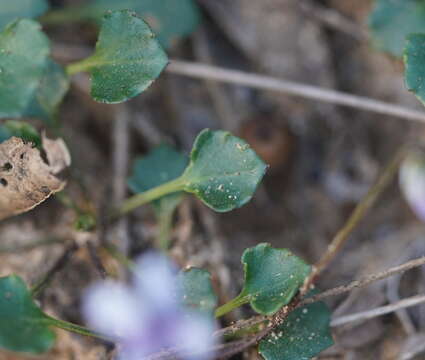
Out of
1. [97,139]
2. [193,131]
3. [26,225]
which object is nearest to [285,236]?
[193,131]

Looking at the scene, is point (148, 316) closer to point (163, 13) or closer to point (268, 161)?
point (268, 161)

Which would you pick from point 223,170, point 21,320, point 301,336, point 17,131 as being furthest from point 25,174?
point 301,336

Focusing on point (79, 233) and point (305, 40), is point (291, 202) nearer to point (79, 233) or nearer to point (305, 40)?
point (305, 40)

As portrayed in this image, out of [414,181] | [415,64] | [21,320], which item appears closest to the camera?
[21,320]

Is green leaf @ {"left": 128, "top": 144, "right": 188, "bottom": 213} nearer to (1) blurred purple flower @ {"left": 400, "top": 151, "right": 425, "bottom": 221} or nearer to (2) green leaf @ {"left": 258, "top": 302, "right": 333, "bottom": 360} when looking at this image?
(2) green leaf @ {"left": 258, "top": 302, "right": 333, "bottom": 360}

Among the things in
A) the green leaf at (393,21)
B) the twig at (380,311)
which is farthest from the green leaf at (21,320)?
the green leaf at (393,21)

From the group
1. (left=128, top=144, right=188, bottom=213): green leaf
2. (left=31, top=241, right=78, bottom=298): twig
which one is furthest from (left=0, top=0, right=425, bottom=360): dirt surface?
(left=128, top=144, right=188, bottom=213): green leaf

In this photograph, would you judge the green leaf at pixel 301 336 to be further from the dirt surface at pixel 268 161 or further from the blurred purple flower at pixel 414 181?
the blurred purple flower at pixel 414 181
